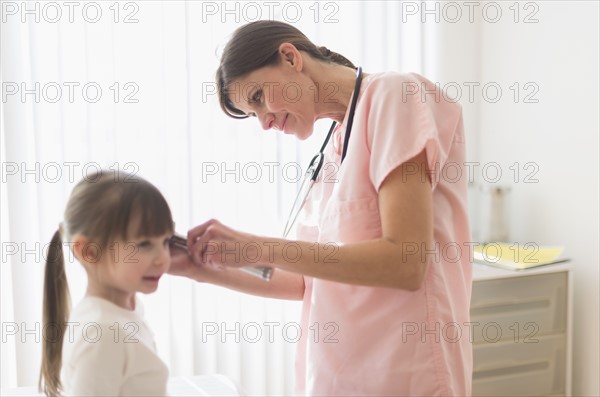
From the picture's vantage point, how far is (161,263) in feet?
3.70

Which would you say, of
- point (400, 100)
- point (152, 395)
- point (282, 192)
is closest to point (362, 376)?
point (152, 395)

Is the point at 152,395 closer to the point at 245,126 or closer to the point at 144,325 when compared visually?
the point at 144,325

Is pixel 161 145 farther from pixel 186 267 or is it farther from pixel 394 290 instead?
pixel 394 290

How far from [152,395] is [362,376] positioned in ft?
1.23

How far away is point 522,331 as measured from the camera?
2398 mm

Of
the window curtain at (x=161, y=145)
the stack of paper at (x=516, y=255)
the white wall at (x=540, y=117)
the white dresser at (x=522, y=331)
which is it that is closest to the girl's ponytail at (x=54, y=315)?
the window curtain at (x=161, y=145)

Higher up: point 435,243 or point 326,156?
point 326,156

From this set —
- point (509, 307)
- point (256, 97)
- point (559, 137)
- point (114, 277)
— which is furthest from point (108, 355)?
point (559, 137)

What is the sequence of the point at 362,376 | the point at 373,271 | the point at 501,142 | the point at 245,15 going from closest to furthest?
1. the point at 373,271
2. the point at 362,376
3. the point at 245,15
4. the point at 501,142

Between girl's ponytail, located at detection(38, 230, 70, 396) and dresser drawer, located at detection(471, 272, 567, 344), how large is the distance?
5.09 ft

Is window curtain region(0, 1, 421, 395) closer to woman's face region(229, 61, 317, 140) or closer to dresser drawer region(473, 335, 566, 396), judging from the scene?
dresser drawer region(473, 335, 566, 396)

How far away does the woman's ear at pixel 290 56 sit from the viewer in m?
1.28

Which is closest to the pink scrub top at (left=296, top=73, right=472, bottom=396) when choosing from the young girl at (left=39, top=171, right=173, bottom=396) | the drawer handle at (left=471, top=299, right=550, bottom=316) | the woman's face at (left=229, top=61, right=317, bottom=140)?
the woman's face at (left=229, top=61, right=317, bottom=140)

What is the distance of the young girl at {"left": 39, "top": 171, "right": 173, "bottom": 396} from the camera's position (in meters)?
1.04
